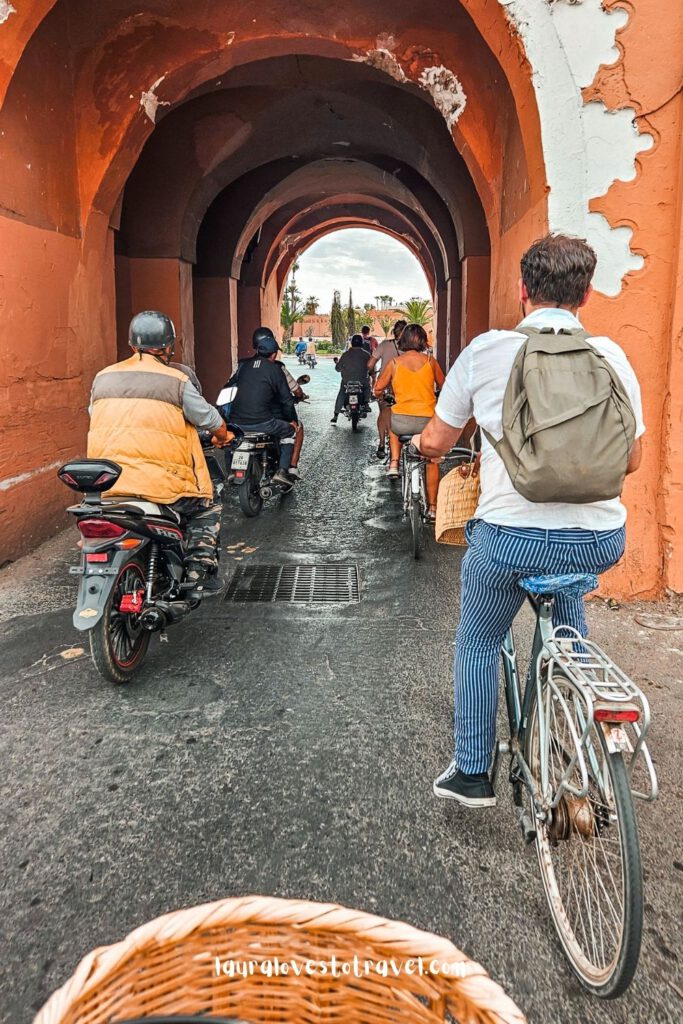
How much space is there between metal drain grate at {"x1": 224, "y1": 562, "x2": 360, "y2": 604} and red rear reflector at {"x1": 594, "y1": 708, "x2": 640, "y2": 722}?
3199 millimetres

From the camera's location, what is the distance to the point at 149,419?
3877mm

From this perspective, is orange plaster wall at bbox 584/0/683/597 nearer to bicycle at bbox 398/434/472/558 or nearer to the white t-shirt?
bicycle at bbox 398/434/472/558

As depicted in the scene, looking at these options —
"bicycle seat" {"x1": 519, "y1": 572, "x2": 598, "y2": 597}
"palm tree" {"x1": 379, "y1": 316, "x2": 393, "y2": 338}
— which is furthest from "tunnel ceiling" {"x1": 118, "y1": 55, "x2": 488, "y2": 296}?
"palm tree" {"x1": 379, "y1": 316, "x2": 393, "y2": 338}

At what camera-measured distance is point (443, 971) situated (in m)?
1.30

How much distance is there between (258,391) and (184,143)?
438cm

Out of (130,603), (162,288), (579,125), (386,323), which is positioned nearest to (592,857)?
(130,603)

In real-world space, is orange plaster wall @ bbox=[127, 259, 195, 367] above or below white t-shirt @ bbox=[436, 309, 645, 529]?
above

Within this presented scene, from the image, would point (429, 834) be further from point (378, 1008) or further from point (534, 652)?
point (378, 1008)

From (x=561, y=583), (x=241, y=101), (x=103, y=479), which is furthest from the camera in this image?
(x=241, y=101)

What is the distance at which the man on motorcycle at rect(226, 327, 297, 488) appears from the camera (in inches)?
299

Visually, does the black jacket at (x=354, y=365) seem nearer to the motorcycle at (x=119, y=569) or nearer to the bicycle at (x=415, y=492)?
the bicycle at (x=415, y=492)

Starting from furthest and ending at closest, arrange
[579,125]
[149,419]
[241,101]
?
[241,101] < [579,125] < [149,419]

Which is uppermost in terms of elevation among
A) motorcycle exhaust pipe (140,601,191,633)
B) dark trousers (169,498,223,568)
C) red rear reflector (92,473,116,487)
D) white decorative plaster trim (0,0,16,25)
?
white decorative plaster trim (0,0,16,25)

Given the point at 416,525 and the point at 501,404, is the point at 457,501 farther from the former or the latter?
the point at 416,525
